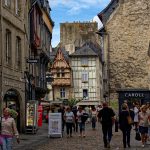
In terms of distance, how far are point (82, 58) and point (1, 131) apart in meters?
83.9

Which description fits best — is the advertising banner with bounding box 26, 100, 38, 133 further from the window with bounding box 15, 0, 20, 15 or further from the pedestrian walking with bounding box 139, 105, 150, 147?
the pedestrian walking with bounding box 139, 105, 150, 147

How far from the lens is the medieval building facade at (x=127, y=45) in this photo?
5606 centimetres

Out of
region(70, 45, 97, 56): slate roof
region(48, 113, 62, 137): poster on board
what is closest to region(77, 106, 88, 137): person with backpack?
region(48, 113, 62, 137): poster on board

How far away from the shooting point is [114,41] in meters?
56.6

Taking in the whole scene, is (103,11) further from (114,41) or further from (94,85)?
(94,85)

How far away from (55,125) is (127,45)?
26579 mm

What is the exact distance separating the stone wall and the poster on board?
24.3 metres

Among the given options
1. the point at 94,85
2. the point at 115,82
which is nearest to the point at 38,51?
the point at 115,82

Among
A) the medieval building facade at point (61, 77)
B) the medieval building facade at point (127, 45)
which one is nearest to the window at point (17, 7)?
the medieval building facade at point (127, 45)

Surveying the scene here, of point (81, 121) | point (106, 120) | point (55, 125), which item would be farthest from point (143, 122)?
point (81, 121)

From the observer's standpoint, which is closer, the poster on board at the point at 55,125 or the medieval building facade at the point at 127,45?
the poster on board at the point at 55,125

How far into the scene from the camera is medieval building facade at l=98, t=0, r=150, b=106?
56.1 metres

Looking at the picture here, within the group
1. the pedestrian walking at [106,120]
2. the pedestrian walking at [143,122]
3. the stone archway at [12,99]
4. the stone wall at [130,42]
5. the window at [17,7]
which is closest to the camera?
the pedestrian walking at [106,120]

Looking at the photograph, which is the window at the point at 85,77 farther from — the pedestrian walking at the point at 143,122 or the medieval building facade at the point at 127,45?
the pedestrian walking at the point at 143,122
